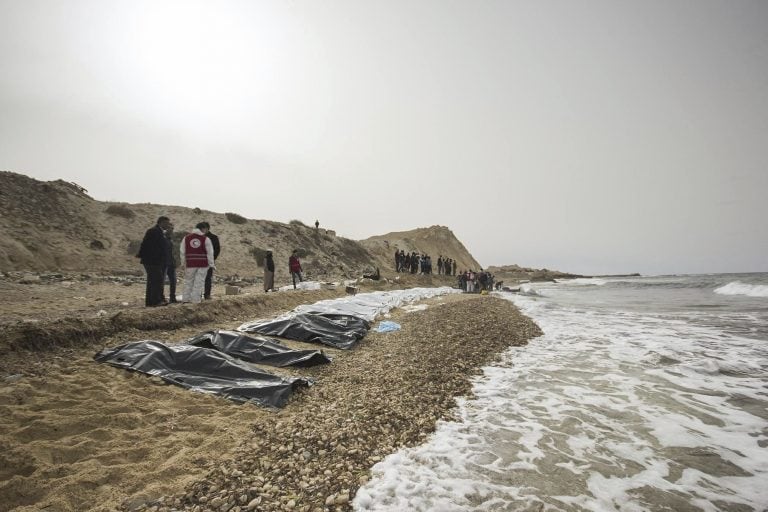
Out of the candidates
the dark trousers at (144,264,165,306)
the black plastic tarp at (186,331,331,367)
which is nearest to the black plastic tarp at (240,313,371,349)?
the black plastic tarp at (186,331,331,367)

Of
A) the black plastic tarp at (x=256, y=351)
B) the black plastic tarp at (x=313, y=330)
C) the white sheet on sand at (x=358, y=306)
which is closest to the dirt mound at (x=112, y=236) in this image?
the white sheet on sand at (x=358, y=306)

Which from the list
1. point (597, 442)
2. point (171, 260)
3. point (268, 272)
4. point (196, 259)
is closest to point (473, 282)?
point (268, 272)

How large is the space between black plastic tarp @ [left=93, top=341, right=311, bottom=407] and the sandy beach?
0.46 feet

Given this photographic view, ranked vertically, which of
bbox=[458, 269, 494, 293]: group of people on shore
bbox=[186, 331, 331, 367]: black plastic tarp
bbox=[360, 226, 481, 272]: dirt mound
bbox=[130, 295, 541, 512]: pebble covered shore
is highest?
bbox=[360, 226, 481, 272]: dirt mound

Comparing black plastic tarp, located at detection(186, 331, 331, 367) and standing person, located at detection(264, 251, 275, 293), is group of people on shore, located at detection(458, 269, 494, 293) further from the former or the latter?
black plastic tarp, located at detection(186, 331, 331, 367)

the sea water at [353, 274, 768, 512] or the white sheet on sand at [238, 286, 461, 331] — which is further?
the white sheet on sand at [238, 286, 461, 331]

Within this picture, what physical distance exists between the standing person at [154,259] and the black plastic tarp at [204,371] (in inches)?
142


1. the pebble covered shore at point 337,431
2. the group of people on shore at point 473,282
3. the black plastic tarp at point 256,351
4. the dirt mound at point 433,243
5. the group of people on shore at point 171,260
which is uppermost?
the dirt mound at point 433,243

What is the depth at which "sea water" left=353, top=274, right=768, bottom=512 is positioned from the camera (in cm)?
277

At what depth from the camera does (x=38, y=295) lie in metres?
9.43

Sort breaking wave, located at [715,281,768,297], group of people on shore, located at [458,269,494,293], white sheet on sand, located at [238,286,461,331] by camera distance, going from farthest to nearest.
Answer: group of people on shore, located at [458,269,494,293] → breaking wave, located at [715,281,768,297] → white sheet on sand, located at [238,286,461,331]

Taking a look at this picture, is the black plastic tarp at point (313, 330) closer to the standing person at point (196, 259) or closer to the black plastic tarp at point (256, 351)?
the black plastic tarp at point (256, 351)

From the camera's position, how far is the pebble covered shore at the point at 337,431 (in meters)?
2.50

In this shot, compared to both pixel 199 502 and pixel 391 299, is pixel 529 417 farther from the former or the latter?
pixel 391 299
